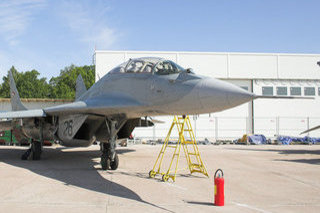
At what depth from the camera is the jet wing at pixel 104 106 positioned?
765cm

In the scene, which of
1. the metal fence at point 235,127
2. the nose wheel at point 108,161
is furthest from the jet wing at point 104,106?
the metal fence at point 235,127

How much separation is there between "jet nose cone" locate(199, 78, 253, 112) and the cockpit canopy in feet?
4.60

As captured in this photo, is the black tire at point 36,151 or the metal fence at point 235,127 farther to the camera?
the metal fence at point 235,127

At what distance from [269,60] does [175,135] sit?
42.4 ft

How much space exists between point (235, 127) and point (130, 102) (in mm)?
22958

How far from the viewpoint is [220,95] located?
5641mm

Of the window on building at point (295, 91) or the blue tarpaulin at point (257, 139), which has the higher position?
the window on building at point (295, 91)

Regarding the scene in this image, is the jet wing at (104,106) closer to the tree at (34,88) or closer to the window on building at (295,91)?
the window on building at (295,91)

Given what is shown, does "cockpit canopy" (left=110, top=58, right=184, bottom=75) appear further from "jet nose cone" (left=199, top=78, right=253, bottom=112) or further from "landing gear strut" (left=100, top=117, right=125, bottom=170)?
"landing gear strut" (left=100, top=117, right=125, bottom=170)

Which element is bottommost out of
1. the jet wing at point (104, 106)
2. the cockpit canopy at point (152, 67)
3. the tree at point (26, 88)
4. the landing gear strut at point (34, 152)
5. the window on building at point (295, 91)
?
the landing gear strut at point (34, 152)

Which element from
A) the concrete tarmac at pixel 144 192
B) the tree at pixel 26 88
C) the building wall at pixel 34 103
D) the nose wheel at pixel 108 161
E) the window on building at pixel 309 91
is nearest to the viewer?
the concrete tarmac at pixel 144 192

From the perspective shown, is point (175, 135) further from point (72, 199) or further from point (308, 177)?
point (72, 199)

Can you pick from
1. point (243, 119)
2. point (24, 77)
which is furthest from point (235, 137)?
point (24, 77)

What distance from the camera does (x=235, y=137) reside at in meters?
28.6
